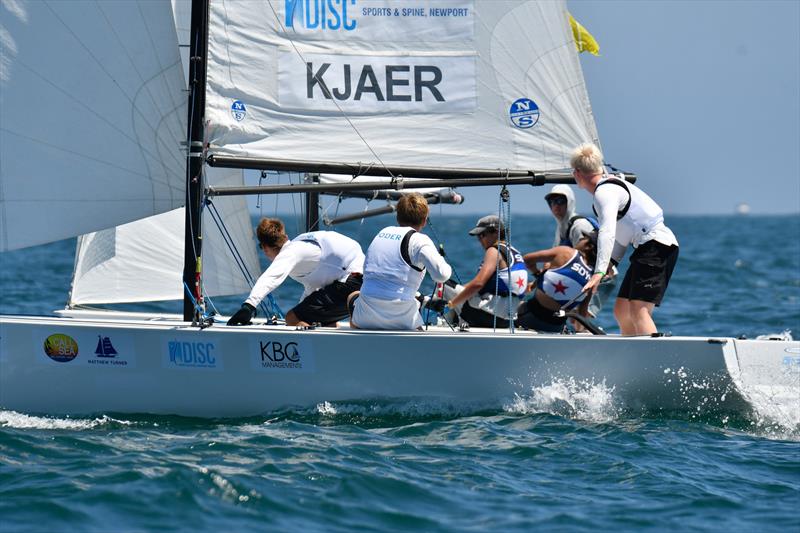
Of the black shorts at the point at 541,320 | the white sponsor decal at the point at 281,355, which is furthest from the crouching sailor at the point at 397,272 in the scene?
the black shorts at the point at 541,320

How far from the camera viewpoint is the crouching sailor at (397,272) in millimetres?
6293

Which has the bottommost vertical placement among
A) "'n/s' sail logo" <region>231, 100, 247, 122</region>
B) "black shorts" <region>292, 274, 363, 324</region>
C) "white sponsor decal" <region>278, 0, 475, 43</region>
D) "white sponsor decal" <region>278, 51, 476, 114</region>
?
"black shorts" <region>292, 274, 363, 324</region>

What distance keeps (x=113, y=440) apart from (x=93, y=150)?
2.00 meters

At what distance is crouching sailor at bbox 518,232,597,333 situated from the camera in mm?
6844

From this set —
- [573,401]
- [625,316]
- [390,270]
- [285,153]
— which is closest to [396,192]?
[285,153]

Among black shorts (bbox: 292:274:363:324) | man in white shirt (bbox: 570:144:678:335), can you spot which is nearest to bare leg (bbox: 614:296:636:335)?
man in white shirt (bbox: 570:144:678:335)

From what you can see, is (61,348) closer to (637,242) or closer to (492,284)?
(492,284)

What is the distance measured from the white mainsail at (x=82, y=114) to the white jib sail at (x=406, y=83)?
0.48m

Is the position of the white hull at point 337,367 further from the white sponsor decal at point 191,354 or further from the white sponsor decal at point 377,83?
the white sponsor decal at point 377,83

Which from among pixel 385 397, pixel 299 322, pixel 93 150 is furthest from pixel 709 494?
pixel 93 150

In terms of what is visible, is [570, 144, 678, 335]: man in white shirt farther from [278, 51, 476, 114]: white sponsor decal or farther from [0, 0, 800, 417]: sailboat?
[278, 51, 476, 114]: white sponsor decal

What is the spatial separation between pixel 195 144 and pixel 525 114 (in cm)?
210

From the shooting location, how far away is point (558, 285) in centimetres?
685

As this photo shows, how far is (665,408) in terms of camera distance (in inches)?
252
